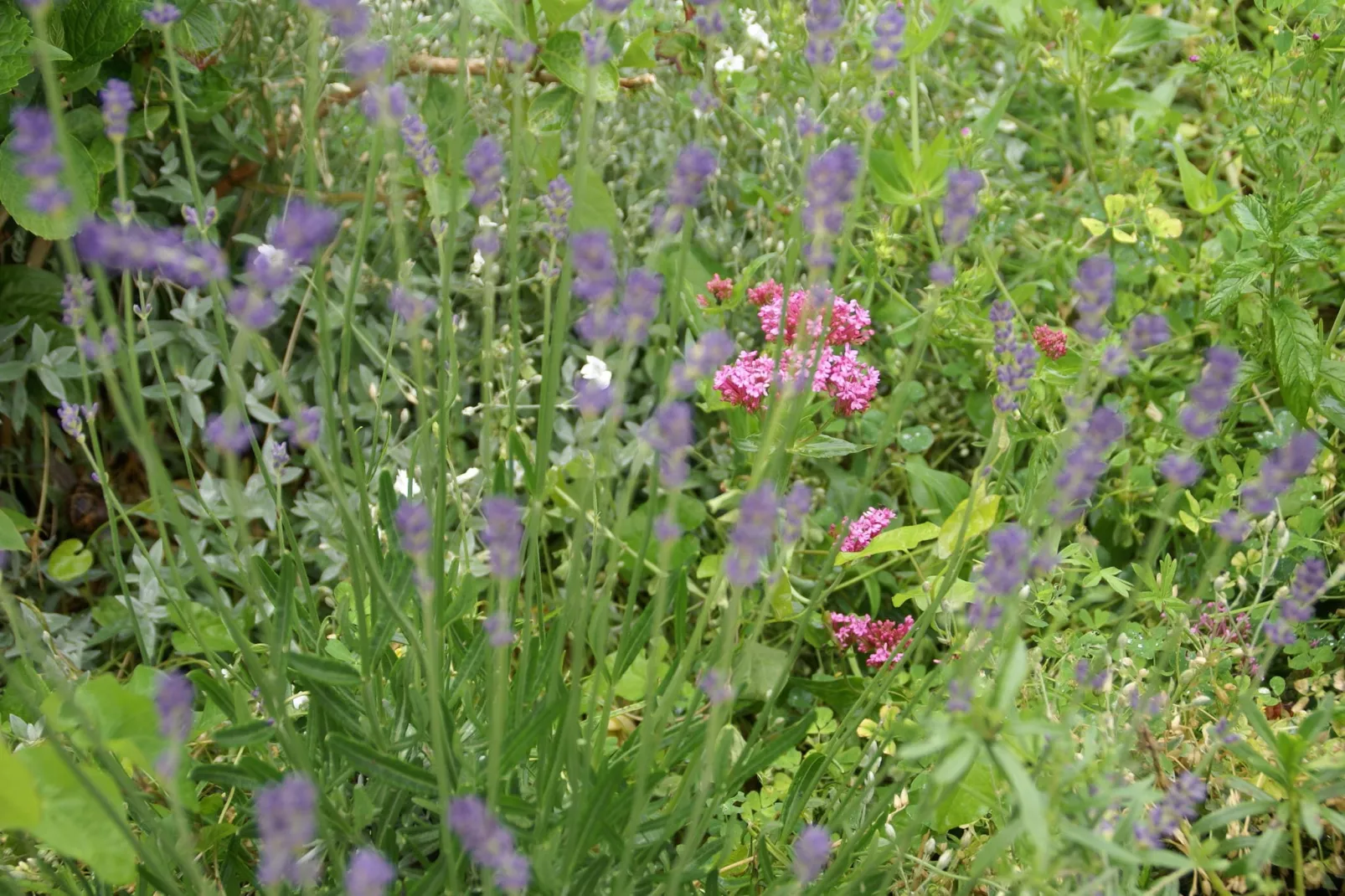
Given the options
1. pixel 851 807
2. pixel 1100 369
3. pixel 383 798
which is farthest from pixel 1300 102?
pixel 383 798

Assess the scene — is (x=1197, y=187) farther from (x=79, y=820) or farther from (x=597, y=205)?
(x=79, y=820)

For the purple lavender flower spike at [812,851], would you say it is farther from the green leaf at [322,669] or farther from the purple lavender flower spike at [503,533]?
the green leaf at [322,669]

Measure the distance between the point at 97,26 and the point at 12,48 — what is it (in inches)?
7.0

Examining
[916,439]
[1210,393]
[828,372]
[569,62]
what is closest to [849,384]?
[828,372]

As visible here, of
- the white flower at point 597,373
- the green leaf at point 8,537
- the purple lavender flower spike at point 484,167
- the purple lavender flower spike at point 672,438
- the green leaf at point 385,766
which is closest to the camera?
the purple lavender flower spike at point 672,438

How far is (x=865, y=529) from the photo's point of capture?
6.21 feet

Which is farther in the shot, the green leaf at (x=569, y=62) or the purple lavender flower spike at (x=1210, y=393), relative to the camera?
the green leaf at (x=569, y=62)

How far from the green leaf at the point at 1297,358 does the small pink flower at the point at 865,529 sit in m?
0.64

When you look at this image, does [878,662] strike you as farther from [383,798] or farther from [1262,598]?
[383,798]

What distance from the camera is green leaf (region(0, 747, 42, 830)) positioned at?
1.01 m

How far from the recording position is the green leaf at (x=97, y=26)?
6.50 ft

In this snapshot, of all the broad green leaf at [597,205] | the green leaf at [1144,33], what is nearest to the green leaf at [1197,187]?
the green leaf at [1144,33]

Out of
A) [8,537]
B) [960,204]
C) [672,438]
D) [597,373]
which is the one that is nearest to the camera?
[672,438]

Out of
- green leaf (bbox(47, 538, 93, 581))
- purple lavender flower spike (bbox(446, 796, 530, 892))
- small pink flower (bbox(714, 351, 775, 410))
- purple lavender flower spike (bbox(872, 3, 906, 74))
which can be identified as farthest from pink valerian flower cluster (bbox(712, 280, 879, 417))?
green leaf (bbox(47, 538, 93, 581))
